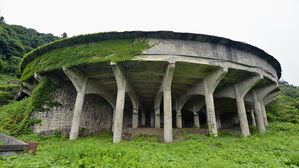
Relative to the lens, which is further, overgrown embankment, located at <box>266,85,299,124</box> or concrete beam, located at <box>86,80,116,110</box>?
overgrown embankment, located at <box>266,85,299,124</box>

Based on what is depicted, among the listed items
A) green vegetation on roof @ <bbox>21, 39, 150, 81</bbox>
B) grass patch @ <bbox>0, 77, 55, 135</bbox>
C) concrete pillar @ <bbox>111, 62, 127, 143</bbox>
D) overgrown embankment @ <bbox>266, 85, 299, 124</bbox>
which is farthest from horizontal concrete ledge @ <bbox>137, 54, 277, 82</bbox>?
overgrown embankment @ <bbox>266, 85, 299, 124</bbox>

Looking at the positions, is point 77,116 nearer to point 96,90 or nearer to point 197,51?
point 96,90

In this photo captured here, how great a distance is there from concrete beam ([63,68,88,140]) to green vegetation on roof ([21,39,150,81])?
0.93 meters

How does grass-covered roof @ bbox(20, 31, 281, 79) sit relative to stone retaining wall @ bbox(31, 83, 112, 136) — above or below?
above

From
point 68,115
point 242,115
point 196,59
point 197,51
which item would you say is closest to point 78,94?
point 68,115

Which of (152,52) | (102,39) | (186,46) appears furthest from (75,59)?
(186,46)

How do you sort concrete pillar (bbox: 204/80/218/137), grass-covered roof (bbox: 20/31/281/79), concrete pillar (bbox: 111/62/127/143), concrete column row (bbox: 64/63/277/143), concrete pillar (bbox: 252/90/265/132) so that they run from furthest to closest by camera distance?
concrete pillar (bbox: 252/90/265/132) < concrete pillar (bbox: 204/80/218/137) < grass-covered roof (bbox: 20/31/281/79) < concrete column row (bbox: 64/63/277/143) < concrete pillar (bbox: 111/62/127/143)

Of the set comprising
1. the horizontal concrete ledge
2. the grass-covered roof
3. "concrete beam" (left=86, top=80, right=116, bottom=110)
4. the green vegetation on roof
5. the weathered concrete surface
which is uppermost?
the grass-covered roof

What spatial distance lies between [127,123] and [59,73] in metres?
14.9

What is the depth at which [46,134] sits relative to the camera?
32.0 feet

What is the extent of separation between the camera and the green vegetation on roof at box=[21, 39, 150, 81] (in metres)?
9.23

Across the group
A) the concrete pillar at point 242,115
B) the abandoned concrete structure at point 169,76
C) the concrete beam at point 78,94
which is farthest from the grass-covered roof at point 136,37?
the concrete pillar at point 242,115

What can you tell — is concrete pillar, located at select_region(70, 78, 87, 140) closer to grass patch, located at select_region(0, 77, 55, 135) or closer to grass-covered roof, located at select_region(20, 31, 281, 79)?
grass patch, located at select_region(0, 77, 55, 135)

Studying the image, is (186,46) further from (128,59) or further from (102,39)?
(102,39)
